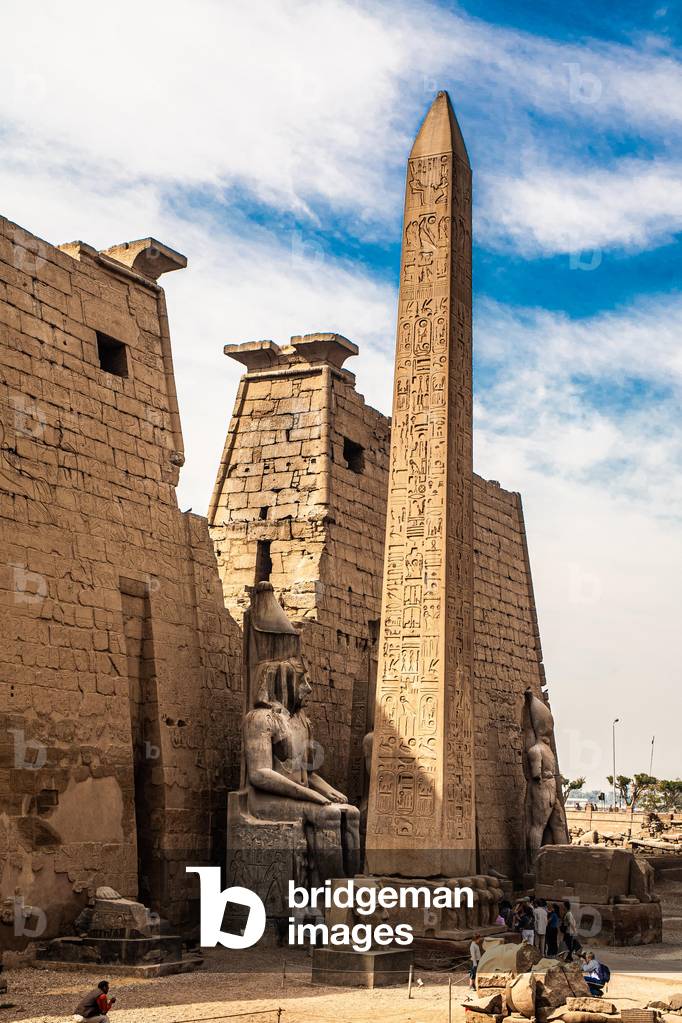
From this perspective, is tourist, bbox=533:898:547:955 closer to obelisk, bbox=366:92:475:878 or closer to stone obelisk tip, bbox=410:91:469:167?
obelisk, bbox=366:92:475:878

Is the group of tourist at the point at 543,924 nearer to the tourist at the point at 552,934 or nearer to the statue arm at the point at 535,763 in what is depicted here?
the tourist at the point at 552,934

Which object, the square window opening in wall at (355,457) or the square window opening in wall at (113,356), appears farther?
the square window opening in wall at (355,457)

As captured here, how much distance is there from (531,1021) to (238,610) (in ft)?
20.2

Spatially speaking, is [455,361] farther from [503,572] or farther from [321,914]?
[503,572]

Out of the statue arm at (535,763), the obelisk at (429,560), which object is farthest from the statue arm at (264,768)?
the statue arm at (535,763)

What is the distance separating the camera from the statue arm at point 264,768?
10367 mm

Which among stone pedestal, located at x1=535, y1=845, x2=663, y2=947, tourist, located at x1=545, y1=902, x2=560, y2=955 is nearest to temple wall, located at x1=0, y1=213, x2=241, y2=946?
tourist, located at x1=545, y1=902, x2=560, y2=955

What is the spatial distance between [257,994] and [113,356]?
5239 mm

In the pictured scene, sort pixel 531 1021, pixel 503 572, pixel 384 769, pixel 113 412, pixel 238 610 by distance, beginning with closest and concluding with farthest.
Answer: pixel 531 1021 < pixel 384 769 < pixel 113 412 < pixel 238 610 < pixel 503 572

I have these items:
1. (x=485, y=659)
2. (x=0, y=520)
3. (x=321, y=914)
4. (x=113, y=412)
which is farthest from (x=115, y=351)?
(x=485, y=659)

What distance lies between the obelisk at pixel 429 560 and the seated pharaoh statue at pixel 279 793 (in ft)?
1.62

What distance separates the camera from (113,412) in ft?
35.4

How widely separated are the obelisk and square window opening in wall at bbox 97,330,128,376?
2168mm

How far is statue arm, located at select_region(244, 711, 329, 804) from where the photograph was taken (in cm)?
1037
